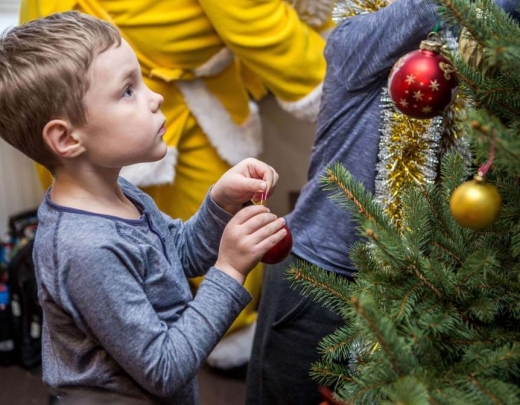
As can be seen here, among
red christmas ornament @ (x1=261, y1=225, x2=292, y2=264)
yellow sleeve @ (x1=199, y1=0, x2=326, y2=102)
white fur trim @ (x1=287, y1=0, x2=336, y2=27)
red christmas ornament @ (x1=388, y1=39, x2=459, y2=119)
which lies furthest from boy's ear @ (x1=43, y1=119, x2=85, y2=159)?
white fur trim @ (x1=287, y1=0, x2=336, y2=27)

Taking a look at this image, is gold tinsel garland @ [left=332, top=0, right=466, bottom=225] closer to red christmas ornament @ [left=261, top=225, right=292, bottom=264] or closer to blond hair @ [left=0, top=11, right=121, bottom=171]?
red christmas ornament @ [left=261, top=225, right=292, bottom=264]

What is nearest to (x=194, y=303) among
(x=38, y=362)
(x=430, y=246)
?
(x=430, y=246)

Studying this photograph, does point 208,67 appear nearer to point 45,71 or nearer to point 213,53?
point 213,53

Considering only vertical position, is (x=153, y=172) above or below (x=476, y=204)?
below

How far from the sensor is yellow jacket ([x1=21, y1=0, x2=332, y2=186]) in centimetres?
153

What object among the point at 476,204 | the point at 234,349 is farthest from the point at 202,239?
the point at 234,349

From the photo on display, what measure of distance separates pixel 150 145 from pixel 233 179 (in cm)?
15

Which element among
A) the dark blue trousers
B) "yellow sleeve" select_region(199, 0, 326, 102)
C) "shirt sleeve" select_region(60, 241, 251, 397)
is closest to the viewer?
"shirt sleeve" select_region(60, 241, 251, 397)

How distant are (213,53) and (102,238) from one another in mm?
977

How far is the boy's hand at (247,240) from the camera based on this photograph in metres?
0.85

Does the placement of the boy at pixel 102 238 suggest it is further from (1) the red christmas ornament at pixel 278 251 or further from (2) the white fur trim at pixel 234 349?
(2) the white fur trim at pixel 234 349

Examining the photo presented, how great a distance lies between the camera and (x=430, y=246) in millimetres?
791

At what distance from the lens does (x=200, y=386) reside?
6.71ft

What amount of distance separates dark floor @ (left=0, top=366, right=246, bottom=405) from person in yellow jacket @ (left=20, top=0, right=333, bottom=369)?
350 mm
